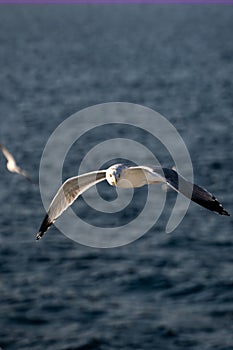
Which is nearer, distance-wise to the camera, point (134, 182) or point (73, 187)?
point (134, 182)

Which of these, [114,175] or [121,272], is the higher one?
[114,175]

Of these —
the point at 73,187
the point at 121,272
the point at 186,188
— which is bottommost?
the point at 121,272

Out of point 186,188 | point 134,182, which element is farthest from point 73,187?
point 186,188

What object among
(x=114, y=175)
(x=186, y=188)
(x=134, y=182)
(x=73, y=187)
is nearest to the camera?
(x=186, y=188)

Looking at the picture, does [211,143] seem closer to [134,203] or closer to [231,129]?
[231,129]

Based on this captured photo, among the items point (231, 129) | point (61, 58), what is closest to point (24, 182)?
point (231, 129)

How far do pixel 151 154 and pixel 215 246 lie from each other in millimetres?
14144

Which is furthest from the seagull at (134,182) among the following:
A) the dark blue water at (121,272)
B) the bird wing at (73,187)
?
the dark blue water at (121,272)

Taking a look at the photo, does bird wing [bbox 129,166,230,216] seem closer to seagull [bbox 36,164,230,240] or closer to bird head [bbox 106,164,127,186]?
seagull [bbox 36,164,230,240]

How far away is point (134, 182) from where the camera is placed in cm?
1838

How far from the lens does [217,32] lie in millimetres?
146375

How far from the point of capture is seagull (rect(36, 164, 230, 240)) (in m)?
17.3

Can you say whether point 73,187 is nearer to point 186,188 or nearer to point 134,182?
point 134,182

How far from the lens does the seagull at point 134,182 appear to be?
56.6 feet
